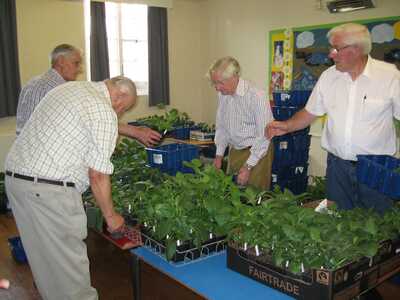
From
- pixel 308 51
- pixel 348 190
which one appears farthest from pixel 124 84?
pixel 308 51

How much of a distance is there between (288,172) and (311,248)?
289cm

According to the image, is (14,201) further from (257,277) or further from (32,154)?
(257,277)

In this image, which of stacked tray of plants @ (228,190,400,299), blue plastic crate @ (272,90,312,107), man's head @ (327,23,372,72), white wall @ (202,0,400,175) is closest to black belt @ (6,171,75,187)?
stacked tray of plants @ (228,190,400,299)

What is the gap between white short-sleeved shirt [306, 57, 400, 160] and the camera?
238 cm

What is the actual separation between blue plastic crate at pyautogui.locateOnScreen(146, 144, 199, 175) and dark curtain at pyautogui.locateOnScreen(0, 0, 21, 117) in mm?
3181

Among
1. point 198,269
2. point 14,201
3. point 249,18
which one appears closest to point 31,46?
point 249,18

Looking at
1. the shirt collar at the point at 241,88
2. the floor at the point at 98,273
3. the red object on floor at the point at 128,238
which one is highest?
the shirt collar at the point at 241,88

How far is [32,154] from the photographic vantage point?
1.83 m

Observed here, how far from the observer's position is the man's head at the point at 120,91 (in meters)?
1.96

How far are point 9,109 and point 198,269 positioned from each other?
430cm

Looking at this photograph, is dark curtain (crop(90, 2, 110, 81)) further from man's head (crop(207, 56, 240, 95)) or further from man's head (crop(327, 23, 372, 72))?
man's head (crop(327, 23, 372, 72))

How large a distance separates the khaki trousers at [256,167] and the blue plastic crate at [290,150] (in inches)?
41.6

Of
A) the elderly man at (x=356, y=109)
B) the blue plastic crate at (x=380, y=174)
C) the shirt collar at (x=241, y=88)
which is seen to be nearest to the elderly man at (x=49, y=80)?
→ the shirt collar at (x=241, y=88)

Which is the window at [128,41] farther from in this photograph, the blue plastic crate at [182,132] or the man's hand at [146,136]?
the man's hand at [146,136]
